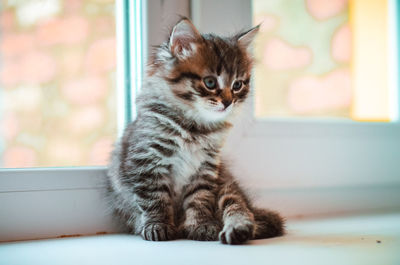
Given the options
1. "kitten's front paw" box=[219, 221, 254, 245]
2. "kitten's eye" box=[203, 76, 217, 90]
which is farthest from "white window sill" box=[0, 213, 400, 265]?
"kitten's eye" box=[203, 76, 217, 90]

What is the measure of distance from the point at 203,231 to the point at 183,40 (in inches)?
22.9

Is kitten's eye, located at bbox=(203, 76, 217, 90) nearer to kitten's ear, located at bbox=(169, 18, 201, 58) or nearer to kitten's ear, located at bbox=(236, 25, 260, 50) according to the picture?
kitten's ear, located at bbox=(169, 18, 201, 58)

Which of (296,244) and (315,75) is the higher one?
(315,75)

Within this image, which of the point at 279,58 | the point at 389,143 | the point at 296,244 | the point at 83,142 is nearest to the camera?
the point at 296,244

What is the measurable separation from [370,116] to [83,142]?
1464mm

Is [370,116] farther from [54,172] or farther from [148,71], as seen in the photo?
[54,172]

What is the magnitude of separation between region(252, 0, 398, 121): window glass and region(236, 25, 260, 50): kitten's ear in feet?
0.96

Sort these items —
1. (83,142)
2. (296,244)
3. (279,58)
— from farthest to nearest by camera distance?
1. (279,58)
2. (83,142)
3. (296,244)

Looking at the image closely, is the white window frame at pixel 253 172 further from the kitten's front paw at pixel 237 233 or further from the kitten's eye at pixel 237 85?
the kitten's front paw at pixel 237 233

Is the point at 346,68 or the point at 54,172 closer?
the point at 54,172

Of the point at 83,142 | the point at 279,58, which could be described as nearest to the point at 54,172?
the point at 83,142

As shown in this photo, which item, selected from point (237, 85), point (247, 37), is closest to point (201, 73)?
point (237, 85)

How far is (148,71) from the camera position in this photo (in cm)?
150

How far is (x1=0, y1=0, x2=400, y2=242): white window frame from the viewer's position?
1.44 meters
